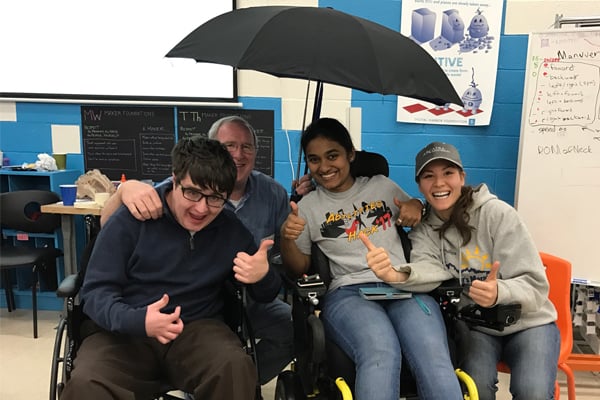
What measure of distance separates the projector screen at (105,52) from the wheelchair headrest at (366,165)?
1.49m

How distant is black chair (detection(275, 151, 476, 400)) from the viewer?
1516 mm

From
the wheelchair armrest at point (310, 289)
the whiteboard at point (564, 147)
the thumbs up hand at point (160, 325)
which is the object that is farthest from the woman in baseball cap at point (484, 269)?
the whiteboard at point (564, 147)

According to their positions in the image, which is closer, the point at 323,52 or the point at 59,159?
the point at 323,52

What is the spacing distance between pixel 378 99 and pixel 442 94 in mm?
1590

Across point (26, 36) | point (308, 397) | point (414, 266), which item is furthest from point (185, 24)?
point (308, 397)

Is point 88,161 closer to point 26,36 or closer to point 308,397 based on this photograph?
point 26,36

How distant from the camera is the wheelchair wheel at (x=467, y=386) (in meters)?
1.49

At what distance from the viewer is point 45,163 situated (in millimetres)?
3141

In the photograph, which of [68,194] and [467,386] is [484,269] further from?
[68,194]

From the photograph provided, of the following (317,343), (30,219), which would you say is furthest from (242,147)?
(30,219)

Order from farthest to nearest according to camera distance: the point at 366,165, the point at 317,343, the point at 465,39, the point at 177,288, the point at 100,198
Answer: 1. the point at 465,39
2. the point at 100,198
3. the point at 366,165
4. the point at 177,288
5. the point at 317,343

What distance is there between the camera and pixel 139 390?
4.69 ft

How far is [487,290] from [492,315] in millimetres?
104

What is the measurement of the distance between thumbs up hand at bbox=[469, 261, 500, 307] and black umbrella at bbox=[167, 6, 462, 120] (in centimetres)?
61
